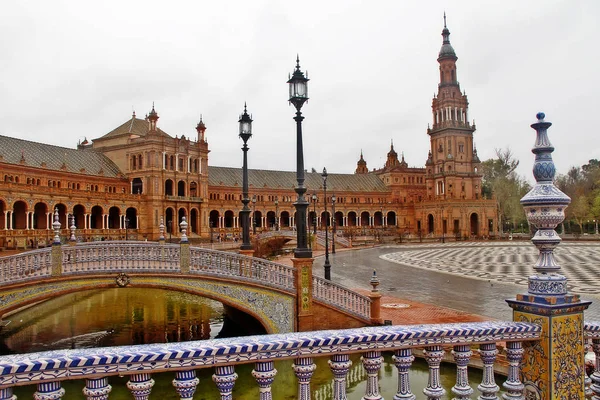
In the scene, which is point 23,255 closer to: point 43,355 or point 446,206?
point 43,355

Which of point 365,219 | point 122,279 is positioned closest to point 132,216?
point 365,219

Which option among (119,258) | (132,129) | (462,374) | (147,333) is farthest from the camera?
(132,129)

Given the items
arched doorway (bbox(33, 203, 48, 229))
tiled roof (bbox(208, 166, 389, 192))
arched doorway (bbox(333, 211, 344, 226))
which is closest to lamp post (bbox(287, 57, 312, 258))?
arched doorway (bbox(33, 203, 48, 229))

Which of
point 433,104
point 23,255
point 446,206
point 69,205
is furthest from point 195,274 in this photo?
point 433,104

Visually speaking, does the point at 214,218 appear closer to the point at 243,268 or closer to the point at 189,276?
the point at 243,268

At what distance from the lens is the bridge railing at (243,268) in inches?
507

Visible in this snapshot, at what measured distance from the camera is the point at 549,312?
398cm

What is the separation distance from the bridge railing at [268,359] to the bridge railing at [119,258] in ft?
31.9

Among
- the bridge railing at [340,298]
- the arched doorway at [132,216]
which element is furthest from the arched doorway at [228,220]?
the bridge railing at [340,298]

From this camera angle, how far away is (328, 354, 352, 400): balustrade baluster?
3531 millimetres

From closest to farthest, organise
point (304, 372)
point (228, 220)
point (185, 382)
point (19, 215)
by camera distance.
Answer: point (185, 382), point (304, 372), point (19, 215), point (228, 220)

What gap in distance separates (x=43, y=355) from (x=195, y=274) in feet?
32.2

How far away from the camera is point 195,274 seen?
499 inches

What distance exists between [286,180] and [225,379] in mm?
87416
